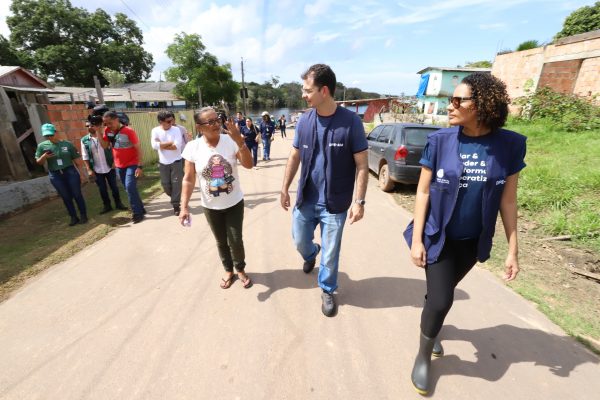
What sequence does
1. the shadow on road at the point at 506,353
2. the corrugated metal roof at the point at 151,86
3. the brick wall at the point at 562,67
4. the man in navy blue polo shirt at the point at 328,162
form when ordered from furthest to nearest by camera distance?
the corrugated metal roof at the point at 151,86, the brick wall at the point at 562,67, the man in navy blue polo shirt at the point at 328,162, the shadow on road at the point at 506,353

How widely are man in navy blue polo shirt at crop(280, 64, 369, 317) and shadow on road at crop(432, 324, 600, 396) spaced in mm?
1008

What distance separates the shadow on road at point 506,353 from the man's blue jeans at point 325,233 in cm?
102

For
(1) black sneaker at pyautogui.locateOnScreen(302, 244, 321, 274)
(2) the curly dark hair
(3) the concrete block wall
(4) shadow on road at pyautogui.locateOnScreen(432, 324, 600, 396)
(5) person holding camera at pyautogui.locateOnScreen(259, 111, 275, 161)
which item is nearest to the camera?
(2) the curly dark hair

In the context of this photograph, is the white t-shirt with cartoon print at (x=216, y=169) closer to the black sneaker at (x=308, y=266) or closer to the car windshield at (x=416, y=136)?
the black sneaker at (x=308, y=266)

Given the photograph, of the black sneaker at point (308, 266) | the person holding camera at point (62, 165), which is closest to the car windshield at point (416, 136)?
the black sneaker at point (308, 266)

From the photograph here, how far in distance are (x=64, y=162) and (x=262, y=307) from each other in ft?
14.3

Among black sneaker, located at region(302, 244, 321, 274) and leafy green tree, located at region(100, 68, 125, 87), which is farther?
leafy green tree, located at region(100, 68, 125, 87)

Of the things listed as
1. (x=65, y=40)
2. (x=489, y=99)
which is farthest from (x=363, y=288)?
(x=65, y=40)

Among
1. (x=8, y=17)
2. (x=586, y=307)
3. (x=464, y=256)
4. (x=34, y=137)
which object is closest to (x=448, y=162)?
(x=464, y=256)

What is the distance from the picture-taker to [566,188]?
5.14m

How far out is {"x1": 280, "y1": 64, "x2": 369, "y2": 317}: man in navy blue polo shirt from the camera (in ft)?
7.82

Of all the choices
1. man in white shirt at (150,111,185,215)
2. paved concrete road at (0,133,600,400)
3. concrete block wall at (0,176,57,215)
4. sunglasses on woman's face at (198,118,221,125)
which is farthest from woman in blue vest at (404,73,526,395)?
concrete block wall at (0,176,57,215)

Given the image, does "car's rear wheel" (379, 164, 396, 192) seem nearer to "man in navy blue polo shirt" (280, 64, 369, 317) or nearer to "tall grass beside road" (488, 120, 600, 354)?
"tall grass beside road" (488, 120, 600, 354)

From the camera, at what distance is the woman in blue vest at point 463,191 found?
1.64 metres
